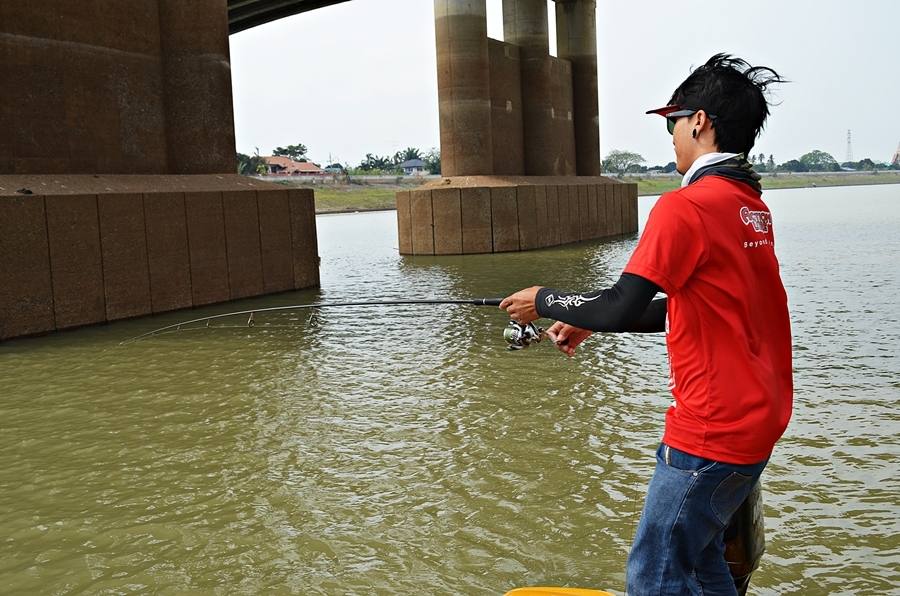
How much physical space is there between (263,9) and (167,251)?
19941 millimetres

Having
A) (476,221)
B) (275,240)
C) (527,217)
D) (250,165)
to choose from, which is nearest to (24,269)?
(275,240)

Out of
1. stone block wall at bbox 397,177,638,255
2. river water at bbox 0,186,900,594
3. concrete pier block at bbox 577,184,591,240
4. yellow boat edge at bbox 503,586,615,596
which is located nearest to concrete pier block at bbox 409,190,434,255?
stone block wall at bbox 397,177,638,255

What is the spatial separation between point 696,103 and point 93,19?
1141 cm

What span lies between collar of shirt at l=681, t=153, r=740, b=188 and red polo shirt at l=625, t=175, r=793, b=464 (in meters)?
0.07

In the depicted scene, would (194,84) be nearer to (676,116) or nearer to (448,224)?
(448,224)

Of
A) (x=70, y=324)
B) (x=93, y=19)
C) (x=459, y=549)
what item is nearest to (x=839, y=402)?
(x=459, y=549)

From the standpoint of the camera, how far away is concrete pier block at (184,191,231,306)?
486 inches

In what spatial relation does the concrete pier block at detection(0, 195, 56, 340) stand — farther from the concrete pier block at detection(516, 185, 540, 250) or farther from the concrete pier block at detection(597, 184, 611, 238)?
the concrete pier block at detection(597, 184, 611, 238)

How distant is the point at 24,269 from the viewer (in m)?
10.2

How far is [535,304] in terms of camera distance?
268 cm

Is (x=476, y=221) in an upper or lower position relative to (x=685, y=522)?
upper

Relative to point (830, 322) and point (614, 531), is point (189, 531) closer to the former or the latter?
point (614, 531)

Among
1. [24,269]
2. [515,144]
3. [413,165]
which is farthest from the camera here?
[413,165]

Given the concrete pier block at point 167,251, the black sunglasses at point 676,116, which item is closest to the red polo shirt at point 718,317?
the black sunglasses at point 676,116
